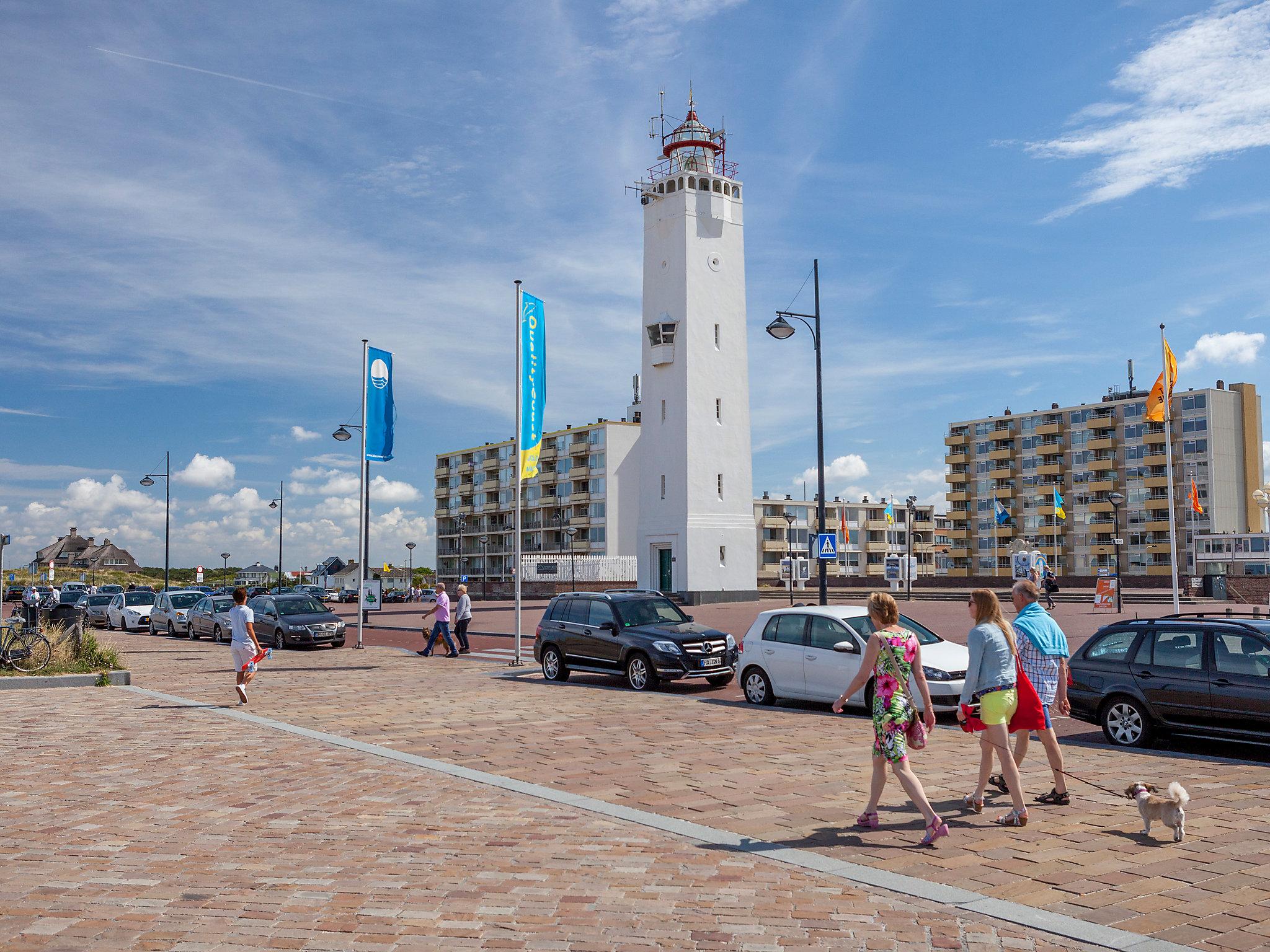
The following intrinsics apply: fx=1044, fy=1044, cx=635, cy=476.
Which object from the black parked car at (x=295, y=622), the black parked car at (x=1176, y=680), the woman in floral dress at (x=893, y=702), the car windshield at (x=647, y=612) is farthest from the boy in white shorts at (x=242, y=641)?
the black parked car at (x=295, y=622)

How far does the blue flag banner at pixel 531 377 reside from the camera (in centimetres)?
2397

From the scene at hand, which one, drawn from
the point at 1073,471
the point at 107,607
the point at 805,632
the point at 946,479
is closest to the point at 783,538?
the point at 946,479

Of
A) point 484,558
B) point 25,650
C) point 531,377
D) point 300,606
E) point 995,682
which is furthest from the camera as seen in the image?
point 484,558

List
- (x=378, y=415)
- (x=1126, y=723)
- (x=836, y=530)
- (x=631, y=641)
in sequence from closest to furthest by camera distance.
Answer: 1. (x=1126, y=723)
2. (x=631, y=641)
3. (x=378, y=415)
4. (x=836, y=530)

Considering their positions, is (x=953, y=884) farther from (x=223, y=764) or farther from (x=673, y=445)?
(x=673, y=445)

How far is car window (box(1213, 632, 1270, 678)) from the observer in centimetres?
1034

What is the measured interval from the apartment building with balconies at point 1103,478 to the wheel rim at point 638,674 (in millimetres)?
79199

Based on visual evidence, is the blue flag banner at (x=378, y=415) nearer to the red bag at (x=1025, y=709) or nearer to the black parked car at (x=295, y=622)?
the black parked car at (x=295, y=622)

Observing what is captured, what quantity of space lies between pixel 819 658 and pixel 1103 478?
324 feet

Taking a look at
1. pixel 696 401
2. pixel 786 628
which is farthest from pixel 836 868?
pixel 696 401

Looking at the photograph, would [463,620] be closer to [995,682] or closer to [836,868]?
[995,682]

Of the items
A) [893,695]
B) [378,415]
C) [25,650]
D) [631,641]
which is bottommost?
[25,650]

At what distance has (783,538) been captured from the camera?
391 feet

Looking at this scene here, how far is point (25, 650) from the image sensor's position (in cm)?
1817
